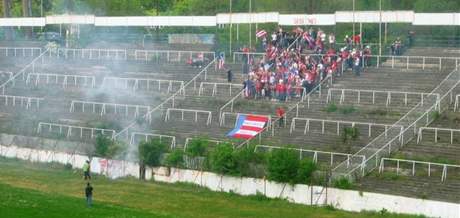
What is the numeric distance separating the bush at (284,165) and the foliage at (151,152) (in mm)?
8058

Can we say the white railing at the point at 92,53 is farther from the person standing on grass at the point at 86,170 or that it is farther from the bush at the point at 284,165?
the bush at the point at 284,165

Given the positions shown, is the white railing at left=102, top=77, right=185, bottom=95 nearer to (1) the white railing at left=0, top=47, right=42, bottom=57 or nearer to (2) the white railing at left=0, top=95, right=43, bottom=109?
(2) the white railing at left=0, top=95, right=43, bottom=109

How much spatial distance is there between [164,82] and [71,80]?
9.10 m

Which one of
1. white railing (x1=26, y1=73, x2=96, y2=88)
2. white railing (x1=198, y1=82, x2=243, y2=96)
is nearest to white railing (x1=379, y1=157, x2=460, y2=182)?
white railing (x1=198, y1=82, x2=243, y2=96)

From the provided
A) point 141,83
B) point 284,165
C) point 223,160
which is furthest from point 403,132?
point 141,83

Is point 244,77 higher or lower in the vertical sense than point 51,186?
higher

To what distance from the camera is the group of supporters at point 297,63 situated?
6462 centimetres

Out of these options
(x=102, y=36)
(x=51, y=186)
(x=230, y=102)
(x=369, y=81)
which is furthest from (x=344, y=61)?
(x=102, y=36)

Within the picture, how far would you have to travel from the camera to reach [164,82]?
73250 millimetres

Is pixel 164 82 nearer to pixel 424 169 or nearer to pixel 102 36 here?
pixel 102 36

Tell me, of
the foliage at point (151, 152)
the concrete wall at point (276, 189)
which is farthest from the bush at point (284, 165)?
the foliage at point (151, 152)

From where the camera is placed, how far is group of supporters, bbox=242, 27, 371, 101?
64625 millimetres

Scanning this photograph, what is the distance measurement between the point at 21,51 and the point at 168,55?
15506 mm

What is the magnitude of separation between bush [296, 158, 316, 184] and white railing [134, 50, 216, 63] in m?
22.2
